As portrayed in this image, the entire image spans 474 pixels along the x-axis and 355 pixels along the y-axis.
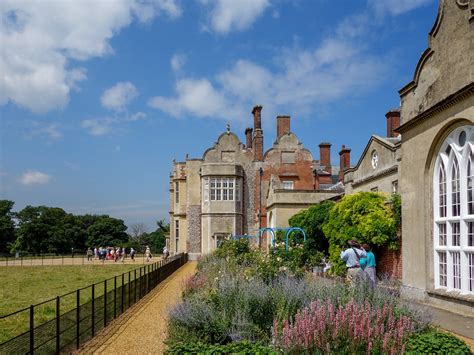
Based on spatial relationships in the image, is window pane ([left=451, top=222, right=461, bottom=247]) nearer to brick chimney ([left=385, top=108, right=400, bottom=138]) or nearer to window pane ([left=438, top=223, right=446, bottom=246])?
window pane ([left=438, top=223, right=446, bottom=246])

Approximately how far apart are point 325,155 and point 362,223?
28463 millimetres

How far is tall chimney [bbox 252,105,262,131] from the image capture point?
4512 centimetres

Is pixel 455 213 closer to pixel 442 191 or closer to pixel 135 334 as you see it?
pixel 442 191

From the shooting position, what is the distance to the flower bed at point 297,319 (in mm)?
6148

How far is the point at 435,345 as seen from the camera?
6.50 m

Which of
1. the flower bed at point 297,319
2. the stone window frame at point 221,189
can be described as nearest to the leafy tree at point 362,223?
A: the flower bed at point 297,319

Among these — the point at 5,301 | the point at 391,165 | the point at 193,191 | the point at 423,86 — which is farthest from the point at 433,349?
the point at 193,191

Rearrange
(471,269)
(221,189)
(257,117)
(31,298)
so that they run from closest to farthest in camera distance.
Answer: (471,269) < (31,298) < (221,189) < (257,117)

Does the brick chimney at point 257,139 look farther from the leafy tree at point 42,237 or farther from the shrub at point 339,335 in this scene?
the leafy tree at point 42,237

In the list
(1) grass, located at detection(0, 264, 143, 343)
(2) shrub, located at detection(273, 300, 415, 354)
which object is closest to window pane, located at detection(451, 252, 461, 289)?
(2) shrub, located at detection(273, 300, 415, 354)

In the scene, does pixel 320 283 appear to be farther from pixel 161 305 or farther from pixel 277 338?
pixel 161 305

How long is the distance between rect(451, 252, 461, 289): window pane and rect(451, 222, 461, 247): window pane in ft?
0.81

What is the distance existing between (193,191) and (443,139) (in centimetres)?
3466

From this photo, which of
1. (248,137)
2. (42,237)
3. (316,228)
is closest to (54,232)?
(42,237)
